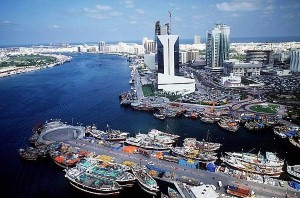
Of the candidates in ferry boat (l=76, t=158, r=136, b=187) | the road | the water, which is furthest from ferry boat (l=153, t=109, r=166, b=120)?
ferry boat (l=76, t=158, r=136, b=187)

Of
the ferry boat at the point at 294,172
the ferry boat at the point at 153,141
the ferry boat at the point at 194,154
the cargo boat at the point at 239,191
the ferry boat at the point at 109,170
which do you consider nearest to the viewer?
the cargo boat at the point at 239,191

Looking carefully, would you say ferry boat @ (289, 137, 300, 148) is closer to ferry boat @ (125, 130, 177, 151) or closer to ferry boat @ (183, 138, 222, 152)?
ferry boat @ (183, 138, 222, 152)

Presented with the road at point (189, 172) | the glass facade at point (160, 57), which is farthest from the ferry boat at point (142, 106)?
the glass facade at point (160, 57)

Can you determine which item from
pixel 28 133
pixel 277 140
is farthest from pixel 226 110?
pixel 28 133

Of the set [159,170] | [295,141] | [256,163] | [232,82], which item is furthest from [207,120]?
[232,82]

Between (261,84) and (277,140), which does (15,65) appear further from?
(277,140)

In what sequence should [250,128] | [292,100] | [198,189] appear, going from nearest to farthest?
1. [198,189]
2. [250,128]
3. [292,100]

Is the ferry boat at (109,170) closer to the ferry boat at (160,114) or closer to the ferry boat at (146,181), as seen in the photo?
the ferry boat at (146,181)
